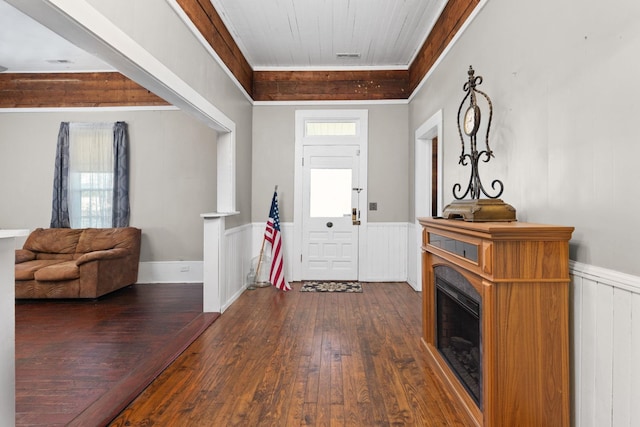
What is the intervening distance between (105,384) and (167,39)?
237cm

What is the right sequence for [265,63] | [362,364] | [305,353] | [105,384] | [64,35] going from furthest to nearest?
[265,63], [305,353], [362,364], [105,384], [64,35]

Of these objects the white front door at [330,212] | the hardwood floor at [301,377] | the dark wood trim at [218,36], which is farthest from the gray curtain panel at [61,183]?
the white front door at [330,212]

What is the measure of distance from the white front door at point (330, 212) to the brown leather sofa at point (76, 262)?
2.43 metres

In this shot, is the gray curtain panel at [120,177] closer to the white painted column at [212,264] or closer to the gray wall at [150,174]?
the gray wall at [150,174]

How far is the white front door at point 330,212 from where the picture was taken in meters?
5.26

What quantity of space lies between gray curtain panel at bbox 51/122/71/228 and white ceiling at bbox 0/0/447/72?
0.98 metres

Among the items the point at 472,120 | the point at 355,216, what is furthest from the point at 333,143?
the point at 472,120

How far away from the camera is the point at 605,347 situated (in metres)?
1.42

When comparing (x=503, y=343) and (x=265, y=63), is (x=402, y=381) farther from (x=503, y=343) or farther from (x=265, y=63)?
(x=265, y=63)

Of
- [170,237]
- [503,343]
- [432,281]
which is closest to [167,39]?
[432,281]

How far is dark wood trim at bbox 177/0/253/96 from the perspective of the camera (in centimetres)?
306

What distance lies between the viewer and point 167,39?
2.58 metres

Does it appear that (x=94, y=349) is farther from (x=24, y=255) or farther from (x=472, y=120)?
(x=472, y=120)

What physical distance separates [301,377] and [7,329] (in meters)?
1.59
